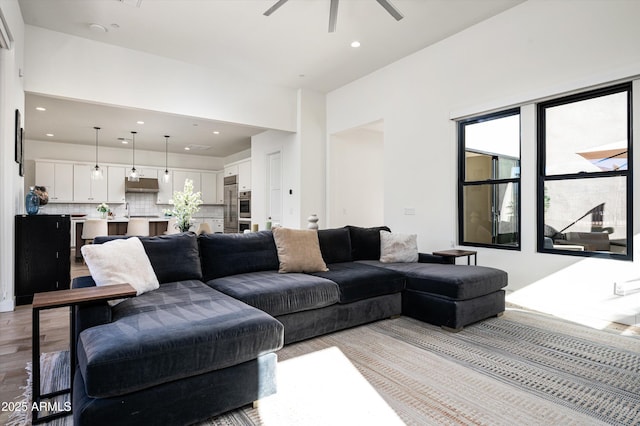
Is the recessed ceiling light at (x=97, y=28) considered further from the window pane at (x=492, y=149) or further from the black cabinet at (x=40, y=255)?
the window pane at (x=492, y=149)

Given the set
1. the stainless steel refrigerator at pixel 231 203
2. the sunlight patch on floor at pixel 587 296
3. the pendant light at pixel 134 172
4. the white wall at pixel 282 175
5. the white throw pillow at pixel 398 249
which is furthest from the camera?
the stainless steel refrigerator at pixel 231 203

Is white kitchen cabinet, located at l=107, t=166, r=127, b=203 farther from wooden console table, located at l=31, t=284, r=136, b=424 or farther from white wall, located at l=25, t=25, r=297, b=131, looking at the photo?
wooden console table, located at l=31, t=284, r=136, b=424

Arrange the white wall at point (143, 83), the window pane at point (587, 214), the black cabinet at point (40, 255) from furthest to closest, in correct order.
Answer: the white wall at point (143, 83)
the black cabinet at point (40, 255)
the window pane at point (587, 214)

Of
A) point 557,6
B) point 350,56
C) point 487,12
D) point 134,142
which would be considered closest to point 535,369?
point 557,6

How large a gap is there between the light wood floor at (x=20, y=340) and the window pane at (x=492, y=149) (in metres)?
1.98

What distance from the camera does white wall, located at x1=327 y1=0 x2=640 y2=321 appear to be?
333 cm

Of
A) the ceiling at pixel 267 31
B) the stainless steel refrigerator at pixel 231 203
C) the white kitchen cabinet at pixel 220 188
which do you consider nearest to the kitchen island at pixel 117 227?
the stainless steel refrigerator at pixel 231 203

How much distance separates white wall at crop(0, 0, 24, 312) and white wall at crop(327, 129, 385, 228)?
4545 millimetres

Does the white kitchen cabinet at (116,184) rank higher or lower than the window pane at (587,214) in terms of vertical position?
higher

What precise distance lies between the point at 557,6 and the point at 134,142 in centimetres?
940

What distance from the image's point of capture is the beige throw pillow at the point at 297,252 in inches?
130

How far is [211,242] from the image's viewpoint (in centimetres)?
315

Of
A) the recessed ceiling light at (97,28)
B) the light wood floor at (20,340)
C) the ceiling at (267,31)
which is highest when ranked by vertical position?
the ceiling at (267,31)

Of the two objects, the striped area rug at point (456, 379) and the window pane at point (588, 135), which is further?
the window pane at point (588, 135)
